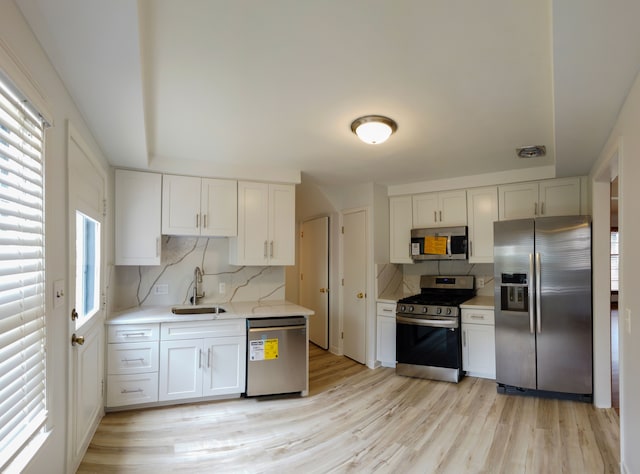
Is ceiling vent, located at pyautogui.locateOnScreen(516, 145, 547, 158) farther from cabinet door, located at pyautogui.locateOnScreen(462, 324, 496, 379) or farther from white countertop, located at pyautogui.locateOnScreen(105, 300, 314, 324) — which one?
white countertop, located at pyautogui.locateOnScreen(105, 300, 314, 324)

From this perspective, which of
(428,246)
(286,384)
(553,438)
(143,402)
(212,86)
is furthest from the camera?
(428,246)

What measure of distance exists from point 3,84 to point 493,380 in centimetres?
443

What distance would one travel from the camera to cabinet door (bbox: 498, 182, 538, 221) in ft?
12.4

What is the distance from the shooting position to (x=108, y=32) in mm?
1414

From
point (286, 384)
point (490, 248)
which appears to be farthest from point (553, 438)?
point (286, 384)

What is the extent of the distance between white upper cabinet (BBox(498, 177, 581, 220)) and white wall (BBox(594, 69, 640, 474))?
1.52m

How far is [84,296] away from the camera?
249 cm

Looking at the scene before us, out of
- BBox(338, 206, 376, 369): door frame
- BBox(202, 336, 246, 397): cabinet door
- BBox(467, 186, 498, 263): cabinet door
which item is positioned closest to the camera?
BBox(202, 336, 246, 397): cabinet door

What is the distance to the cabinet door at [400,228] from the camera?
450 cm

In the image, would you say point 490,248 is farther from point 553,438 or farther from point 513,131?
point 553,438

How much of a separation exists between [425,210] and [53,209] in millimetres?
3726

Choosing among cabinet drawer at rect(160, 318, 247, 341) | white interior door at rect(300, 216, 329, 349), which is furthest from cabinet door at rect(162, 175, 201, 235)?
white interior door at rect(300, 216, 329, 349)

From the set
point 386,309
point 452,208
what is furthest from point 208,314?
point 452,208

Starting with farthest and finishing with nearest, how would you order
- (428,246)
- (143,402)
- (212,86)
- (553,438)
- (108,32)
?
(428,246) < (143,402) < (553,438) < (212,86) < (108,32)
